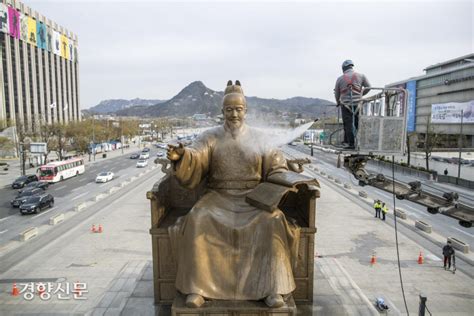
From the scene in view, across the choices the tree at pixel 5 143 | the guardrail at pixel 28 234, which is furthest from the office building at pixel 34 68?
the guardrail at pixel 28 234

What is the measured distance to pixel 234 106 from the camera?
5918 mm

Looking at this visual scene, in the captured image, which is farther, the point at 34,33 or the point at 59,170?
the point at 34,33

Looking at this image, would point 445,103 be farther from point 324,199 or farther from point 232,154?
Result: point 232,154

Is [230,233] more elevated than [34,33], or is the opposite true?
[34,33]

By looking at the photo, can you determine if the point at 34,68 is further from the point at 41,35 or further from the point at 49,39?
the point at 49,39

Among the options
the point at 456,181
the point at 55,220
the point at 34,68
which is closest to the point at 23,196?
the point at 55,220

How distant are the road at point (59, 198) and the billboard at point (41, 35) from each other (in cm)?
2893

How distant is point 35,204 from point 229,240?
15547 mm

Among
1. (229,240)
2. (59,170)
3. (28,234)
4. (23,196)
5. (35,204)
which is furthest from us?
(59,170)

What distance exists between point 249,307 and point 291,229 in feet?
4.64

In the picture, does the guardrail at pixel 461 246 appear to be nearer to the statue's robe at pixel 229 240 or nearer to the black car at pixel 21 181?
the statue's robe at pixel 229 240

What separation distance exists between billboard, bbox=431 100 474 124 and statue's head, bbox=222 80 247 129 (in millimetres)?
44957

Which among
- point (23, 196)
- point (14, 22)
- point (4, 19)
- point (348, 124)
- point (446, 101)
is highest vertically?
point (14, 22)

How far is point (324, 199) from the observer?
66.5 feet
